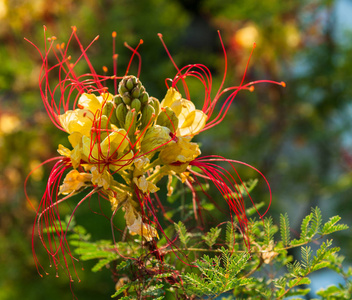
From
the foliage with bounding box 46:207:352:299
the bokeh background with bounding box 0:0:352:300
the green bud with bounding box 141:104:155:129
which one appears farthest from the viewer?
the bokeh background with bounding box 0:0:352:300

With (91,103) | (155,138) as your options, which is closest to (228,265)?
(155,138)

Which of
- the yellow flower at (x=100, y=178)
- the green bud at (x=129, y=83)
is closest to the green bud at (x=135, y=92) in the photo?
the green bud at (x=129, y=83)

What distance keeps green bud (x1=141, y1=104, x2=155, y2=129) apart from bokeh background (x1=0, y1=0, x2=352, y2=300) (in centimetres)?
108

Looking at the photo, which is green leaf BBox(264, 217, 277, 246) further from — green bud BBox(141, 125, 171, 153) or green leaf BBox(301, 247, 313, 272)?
green bud BBox(141, 125, 171, 153)

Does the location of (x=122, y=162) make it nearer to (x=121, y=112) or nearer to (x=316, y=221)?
(x=121, y=112)

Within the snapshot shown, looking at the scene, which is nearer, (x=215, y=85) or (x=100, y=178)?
(x=100, y=178)

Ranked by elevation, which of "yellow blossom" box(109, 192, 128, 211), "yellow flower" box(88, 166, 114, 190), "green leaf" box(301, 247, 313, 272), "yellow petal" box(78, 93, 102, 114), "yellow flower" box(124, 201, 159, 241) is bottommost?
"green leaf" box(301, 247, 313, 272)

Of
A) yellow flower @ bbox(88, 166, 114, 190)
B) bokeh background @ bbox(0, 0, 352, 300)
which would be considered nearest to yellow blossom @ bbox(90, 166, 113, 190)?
yellow flower @ bbox(88, 166, 114, 190)

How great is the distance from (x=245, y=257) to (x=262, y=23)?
81.9 inches

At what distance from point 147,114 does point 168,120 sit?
0.12 feet

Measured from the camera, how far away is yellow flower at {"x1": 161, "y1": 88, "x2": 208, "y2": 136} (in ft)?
2.24

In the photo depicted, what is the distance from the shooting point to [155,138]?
0.63 meters

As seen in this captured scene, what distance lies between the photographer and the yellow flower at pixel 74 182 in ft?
2.07

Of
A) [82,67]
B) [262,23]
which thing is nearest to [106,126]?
[82,67]
